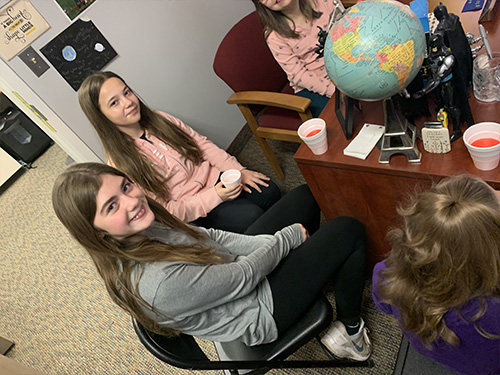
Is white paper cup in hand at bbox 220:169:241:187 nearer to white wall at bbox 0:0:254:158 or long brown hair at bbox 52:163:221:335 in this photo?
long brown hair at bbox 52:163:221:335

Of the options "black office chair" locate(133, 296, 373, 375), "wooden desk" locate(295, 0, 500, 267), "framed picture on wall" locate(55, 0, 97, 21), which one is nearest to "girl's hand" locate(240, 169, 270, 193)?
"wooden desk" locate(295, 0, 500, 267)

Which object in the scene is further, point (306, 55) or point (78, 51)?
point (306, 55)

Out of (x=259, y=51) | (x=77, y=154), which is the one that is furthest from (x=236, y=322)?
(x=259, y=51)

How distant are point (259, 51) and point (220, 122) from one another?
0.65 meters

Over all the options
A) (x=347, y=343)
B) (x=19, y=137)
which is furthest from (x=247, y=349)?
(x=19, y=137)

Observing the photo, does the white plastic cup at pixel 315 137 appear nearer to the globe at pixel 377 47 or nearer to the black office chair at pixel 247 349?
the globe at pixel 377 47

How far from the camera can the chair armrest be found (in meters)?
1.61

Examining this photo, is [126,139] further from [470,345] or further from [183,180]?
[470,345]

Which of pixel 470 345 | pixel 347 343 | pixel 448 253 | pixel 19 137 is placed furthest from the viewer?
pixel 19 137

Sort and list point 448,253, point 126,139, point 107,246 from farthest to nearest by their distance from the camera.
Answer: point 126,139, point 107,246, point 448,253

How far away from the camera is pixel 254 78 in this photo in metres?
1.97

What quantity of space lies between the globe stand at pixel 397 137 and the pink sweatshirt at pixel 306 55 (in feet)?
2.63

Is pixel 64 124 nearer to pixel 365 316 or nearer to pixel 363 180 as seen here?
pixel 363 180

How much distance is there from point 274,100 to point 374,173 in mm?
795
